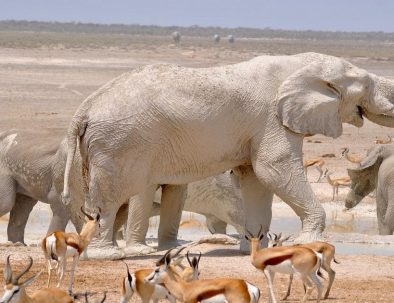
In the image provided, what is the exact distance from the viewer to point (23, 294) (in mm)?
9164

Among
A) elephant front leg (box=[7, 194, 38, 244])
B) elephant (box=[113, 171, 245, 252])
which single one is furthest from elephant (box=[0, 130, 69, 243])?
elephant (box=[113, 171, 245, 252])

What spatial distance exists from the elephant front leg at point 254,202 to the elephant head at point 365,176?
490cm

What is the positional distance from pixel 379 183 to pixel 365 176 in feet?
4.57

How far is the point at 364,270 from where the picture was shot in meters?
13.4

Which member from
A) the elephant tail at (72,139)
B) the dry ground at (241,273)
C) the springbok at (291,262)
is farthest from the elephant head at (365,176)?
the springbok at (291,262)

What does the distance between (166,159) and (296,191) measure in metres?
1.34

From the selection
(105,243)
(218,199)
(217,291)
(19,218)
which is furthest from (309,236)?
(217,291)

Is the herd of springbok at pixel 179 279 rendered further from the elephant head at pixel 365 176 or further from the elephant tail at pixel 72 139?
the elephant head at pixel 365 176

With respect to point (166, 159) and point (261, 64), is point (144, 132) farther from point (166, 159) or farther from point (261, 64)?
point (261, 64)

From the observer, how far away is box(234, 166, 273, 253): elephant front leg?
48.0 ft

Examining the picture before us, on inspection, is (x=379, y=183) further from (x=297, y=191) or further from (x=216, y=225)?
(x=297, y=191)

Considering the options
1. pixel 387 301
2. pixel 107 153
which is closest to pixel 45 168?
pixel 107 153

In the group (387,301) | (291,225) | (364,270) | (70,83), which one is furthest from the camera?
(70,83)

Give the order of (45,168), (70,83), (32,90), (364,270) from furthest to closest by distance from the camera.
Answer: (70,83)
(32,90)
(45,168)
(364,270)
